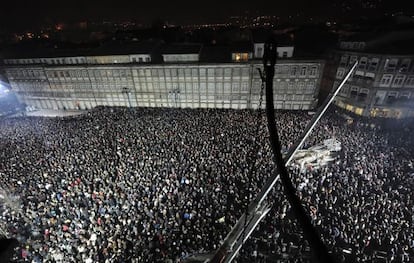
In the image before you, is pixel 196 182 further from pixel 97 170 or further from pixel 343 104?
pixel 343 104

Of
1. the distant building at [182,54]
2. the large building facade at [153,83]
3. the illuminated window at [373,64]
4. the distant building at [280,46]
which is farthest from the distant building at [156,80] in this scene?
the illuminated window at [373,64]

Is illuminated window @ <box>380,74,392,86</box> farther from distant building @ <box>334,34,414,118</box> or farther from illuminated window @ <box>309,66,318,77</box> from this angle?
illuminated window @ <box>309,66,318,77</box>

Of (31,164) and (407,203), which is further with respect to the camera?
(31,164)

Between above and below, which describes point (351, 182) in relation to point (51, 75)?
below

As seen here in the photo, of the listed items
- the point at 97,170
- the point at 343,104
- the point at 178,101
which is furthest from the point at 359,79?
the point at 97,170

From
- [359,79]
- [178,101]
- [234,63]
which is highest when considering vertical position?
[234,63]

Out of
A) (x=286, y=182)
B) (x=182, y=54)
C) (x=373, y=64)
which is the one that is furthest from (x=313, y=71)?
(x=286, y=182)

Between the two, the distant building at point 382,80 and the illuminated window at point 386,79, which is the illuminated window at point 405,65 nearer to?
the distant building at point 382,80

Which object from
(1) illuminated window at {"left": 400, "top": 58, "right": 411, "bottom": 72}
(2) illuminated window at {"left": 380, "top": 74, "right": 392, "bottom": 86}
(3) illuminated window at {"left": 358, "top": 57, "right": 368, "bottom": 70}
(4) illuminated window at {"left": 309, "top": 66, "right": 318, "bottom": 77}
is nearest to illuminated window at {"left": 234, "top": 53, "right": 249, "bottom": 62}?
(4) illuminated window at {"left": 309, "top": 66, "right": 318, "bottom": 77}
